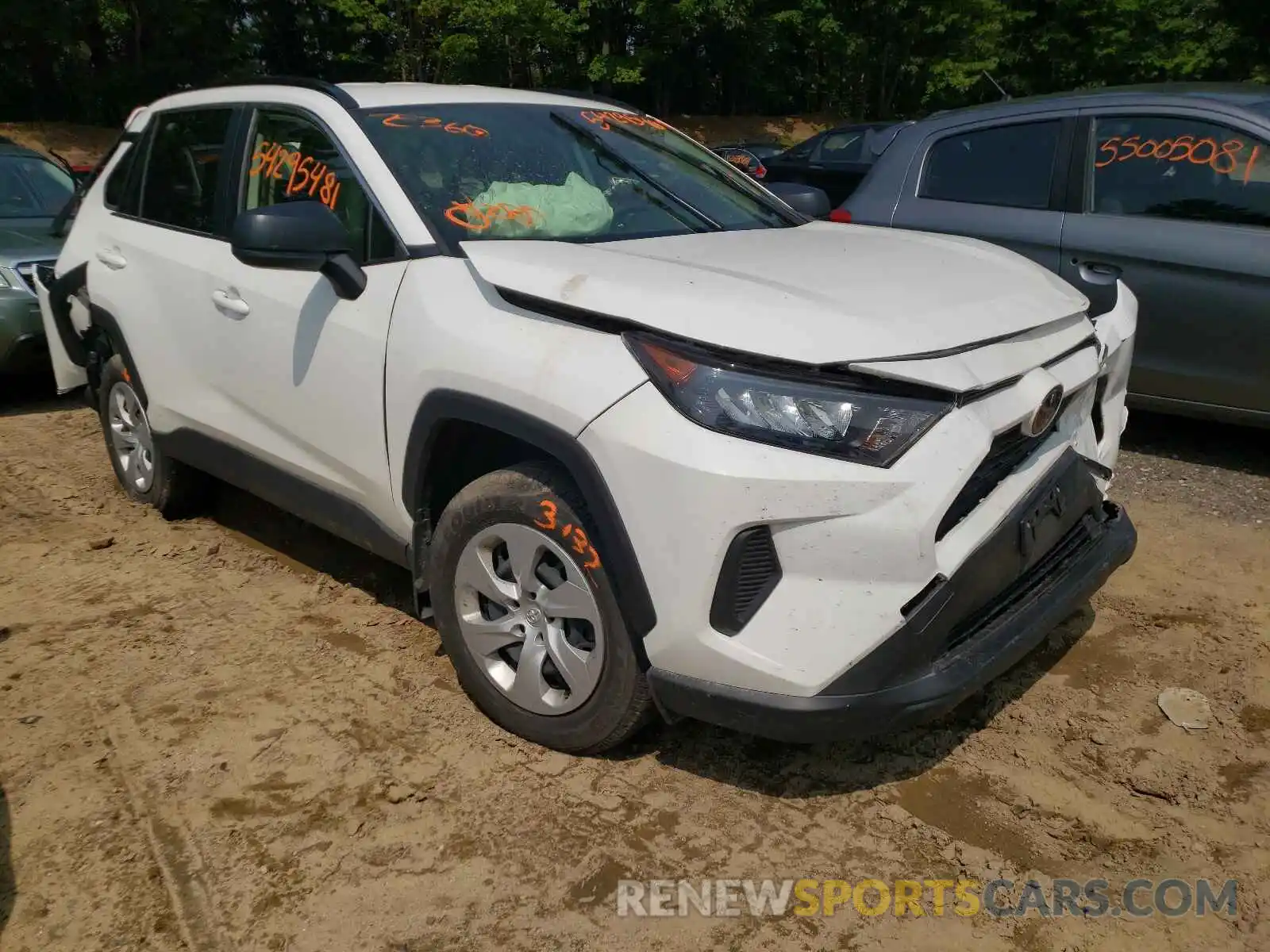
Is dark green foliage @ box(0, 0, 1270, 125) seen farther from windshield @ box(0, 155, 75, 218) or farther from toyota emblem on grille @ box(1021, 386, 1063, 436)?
toyota emblem on grille @ box(1021, 386, 1063, 436)

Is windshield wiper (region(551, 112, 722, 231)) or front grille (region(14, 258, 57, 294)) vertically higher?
windshield wiper (region(551, 112, 722, 231))

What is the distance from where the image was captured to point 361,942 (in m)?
2.20

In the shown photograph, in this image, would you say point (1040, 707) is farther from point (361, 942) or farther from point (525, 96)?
point (525, 96)

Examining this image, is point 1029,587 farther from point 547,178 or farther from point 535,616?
point 547,178

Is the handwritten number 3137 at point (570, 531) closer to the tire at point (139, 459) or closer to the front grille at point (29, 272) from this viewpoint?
the tire at point (139, 459)

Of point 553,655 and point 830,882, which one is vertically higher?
point 553,655

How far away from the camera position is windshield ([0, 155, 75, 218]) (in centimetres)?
723

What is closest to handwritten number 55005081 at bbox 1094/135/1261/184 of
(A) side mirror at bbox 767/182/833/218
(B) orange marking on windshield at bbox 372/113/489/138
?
(A) side mirror at bbox 767/182/833/218

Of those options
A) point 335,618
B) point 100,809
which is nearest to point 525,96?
point 335,618

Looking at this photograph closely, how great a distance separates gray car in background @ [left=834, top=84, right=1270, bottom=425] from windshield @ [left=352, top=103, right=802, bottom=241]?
5.89ft

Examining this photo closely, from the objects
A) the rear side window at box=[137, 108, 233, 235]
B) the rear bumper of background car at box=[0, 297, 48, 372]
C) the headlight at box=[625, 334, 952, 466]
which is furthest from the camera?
the rear bumper of background car at box=[0, 297, 48, 372]

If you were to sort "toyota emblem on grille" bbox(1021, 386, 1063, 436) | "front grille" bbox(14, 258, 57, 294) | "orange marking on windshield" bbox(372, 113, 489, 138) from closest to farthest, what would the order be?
"toyota emblem on grille" bbox(1021, 386, 1063, 436)
"orange marking on windshield" bbox(372, 113, 489, 138)
"front grille" bbox(14, 258, 57, 294)

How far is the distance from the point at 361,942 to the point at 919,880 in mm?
1216

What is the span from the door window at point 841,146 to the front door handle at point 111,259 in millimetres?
8636
